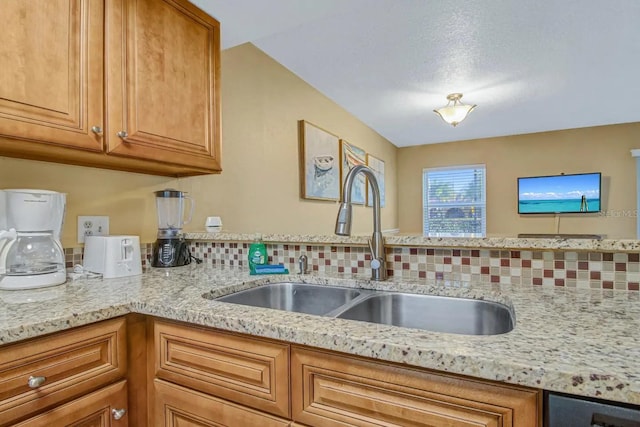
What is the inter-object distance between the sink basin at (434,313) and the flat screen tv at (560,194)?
479cm

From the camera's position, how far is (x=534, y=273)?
3.38 ft

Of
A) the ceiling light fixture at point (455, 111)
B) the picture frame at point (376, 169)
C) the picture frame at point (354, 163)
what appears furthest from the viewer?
the picture frame at point (376, 169)

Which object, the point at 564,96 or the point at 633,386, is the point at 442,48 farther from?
the point at 633,386

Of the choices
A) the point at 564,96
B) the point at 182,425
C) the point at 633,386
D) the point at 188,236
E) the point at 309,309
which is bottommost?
the point at 182,425

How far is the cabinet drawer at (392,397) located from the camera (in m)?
0.54

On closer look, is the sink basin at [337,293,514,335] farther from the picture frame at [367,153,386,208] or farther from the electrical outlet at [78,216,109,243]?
the picture frame at [367,153,386,208]

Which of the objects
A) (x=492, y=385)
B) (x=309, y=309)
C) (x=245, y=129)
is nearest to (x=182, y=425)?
(x=309, y=309)

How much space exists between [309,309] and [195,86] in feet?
3.22

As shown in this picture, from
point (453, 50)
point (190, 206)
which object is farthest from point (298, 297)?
point (453, 50)

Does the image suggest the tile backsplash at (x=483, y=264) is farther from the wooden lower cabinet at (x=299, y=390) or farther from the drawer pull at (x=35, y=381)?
the drawer pull at (x=35, y=381)

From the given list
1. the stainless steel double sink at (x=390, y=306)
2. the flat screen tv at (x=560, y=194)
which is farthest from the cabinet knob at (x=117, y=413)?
the flat screen tv at (x=560, y=194)

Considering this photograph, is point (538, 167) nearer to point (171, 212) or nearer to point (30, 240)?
point (171, 212)

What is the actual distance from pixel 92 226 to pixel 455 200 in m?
5.22

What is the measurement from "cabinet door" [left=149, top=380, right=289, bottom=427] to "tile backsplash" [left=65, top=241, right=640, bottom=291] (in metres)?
0.61
